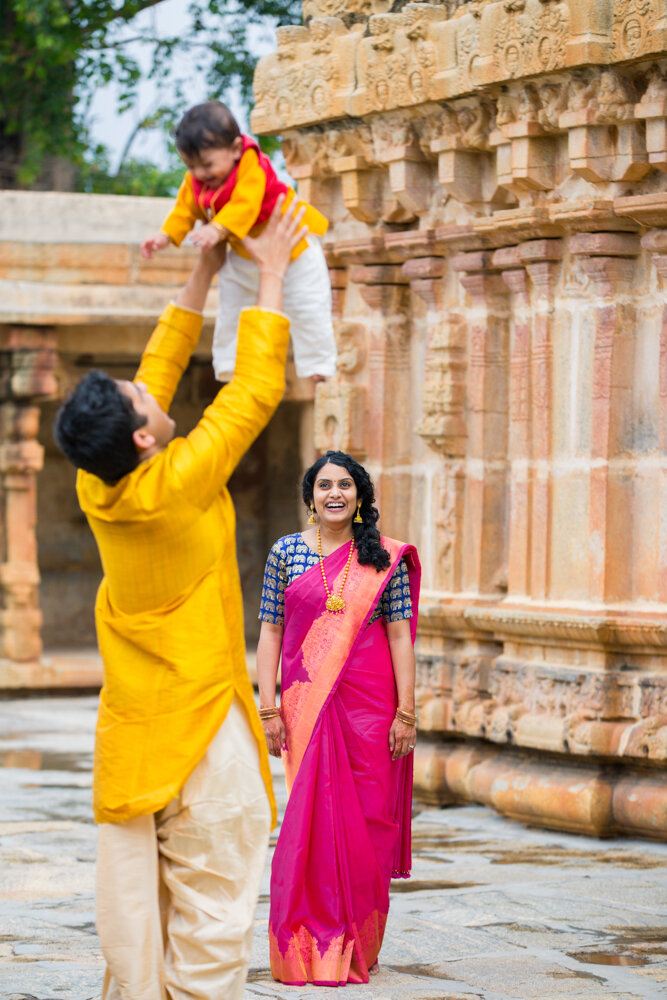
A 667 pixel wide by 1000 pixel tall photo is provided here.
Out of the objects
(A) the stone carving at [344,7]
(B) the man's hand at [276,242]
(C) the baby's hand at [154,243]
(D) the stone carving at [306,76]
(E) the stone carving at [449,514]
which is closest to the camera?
(B) the man's hand at [276,242]

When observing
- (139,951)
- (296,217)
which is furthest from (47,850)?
(296,217)

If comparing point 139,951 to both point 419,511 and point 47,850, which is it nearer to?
point 47,850

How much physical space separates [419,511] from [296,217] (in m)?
4.45

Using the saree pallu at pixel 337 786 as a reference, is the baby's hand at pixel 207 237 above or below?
above

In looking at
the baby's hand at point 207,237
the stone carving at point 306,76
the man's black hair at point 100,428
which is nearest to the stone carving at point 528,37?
the stone carving at point 306,76

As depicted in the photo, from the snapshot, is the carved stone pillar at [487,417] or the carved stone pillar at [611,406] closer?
the carved stone pillar at [611,406]

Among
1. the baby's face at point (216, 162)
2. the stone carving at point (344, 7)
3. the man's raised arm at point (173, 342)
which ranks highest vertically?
the stone carving at point (344, 7)

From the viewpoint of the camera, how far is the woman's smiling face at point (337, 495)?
5.23m

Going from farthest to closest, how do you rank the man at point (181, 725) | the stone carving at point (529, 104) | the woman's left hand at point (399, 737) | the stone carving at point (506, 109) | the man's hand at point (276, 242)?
the stone carving at point (506, 109) < the stone carving at point (529, 104) < the woman's left hand at point (399, 737) < the man's hand at point (276, 242) < the man at point (181, 725)

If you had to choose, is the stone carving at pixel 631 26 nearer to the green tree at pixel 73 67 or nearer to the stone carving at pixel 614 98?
the stone carving at pixel 614 98

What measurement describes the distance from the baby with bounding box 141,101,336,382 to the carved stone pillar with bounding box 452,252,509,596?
12.3ft

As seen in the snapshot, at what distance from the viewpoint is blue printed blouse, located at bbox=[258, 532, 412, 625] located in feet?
17.3

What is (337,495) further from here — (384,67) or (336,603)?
(384,67)

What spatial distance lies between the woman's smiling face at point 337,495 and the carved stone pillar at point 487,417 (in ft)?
7.91
